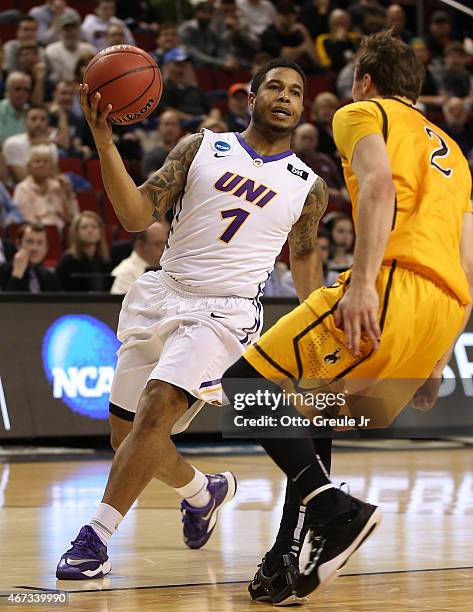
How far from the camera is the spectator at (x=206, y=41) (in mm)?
16578

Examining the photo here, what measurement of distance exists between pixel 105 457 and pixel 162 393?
5034 millimetres

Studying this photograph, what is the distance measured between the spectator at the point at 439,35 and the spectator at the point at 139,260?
9.46m

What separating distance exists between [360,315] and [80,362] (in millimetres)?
6127

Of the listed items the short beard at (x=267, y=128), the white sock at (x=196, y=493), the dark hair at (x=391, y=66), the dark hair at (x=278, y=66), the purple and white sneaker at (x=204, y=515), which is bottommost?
the purple and white sneaker at (x=204, y=515)

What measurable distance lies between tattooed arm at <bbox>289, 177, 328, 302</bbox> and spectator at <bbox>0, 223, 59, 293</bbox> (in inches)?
203

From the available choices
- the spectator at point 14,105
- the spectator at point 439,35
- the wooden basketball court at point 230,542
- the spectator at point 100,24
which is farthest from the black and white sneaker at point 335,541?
the spectator at point 439,35

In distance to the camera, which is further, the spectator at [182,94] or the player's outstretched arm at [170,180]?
the spectator at [182,94]

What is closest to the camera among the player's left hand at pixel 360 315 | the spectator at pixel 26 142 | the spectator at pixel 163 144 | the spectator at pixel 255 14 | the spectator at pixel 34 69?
the player's left hand at pixel 360 315

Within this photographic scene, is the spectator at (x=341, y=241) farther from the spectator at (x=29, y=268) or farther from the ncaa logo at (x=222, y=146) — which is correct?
the ncaa logo at (x=222, y=146)

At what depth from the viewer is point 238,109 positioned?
14727 mm

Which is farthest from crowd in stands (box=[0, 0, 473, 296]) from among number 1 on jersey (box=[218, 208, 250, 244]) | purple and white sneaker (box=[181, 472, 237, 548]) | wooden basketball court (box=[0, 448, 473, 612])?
number 1 on jersey (box=[218, 208, 250, 244])

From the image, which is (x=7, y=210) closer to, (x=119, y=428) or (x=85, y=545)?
(x=119, y=428)

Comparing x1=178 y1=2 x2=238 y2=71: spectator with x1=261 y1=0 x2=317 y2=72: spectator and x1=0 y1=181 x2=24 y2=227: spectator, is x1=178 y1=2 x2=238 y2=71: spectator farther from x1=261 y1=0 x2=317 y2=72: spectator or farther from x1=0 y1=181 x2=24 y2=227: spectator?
x1=0 y1=181 x2=24 y2=227: spectator

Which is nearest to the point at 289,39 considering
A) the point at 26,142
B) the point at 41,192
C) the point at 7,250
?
the point at 26,142
